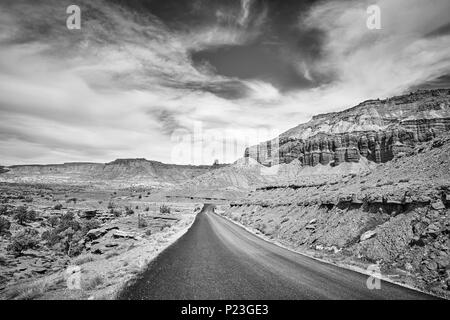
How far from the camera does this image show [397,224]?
12672 mm

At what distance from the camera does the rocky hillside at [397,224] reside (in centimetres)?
1000

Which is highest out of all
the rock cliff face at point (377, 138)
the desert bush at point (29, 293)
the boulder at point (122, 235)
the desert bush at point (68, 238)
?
the rock cliff face at point (377, 138)

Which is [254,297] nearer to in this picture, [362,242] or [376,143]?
[362,242]

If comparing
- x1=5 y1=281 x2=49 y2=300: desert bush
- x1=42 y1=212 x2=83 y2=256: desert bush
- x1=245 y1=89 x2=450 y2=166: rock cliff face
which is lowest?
x1=42 y1=212 x2=83 y2=256: desert bush

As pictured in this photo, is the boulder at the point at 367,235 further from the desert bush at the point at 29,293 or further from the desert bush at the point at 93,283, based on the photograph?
the desert bush at the point at 29,293

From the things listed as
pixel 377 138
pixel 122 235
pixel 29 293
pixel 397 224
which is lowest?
pixel 122 235

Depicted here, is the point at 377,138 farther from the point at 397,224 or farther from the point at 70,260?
the point at 70,260

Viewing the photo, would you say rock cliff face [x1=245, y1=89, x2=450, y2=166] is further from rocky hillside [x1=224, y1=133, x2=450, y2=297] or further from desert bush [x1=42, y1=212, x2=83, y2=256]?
desert bush [x1=42, y1=212, x2=83, y2=256]

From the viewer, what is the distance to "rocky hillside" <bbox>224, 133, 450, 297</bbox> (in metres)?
10.0

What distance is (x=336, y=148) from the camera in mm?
173125

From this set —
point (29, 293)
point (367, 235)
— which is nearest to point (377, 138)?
point (367, 235)

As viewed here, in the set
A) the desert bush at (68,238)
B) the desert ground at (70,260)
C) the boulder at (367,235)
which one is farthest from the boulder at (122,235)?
the boulder at (367,235)

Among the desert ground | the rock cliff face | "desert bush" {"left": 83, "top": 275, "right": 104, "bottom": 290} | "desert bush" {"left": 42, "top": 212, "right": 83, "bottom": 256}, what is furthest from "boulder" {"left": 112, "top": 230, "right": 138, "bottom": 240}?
the rock cliff face
